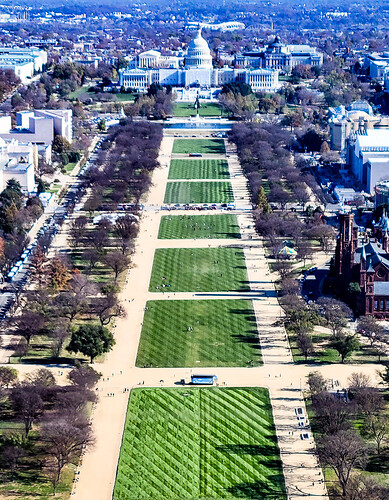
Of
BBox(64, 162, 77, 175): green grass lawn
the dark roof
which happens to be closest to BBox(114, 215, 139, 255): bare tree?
the dark roof

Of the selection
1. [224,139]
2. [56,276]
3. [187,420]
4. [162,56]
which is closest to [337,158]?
[224,139]

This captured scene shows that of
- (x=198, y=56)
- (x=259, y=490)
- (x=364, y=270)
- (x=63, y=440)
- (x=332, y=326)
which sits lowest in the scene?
(x=259, y=490)

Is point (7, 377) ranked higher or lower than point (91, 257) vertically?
lower

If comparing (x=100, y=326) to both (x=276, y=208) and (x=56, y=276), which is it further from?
(x=276, y=208)

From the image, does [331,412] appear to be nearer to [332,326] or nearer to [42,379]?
[332,326]

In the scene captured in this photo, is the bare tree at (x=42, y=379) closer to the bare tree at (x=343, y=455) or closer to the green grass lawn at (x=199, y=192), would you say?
the bare tree at (x=343, y=455)

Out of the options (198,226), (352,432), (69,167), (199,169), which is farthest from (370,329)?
(69,167)

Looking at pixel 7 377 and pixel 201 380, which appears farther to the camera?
pixel 201 380
